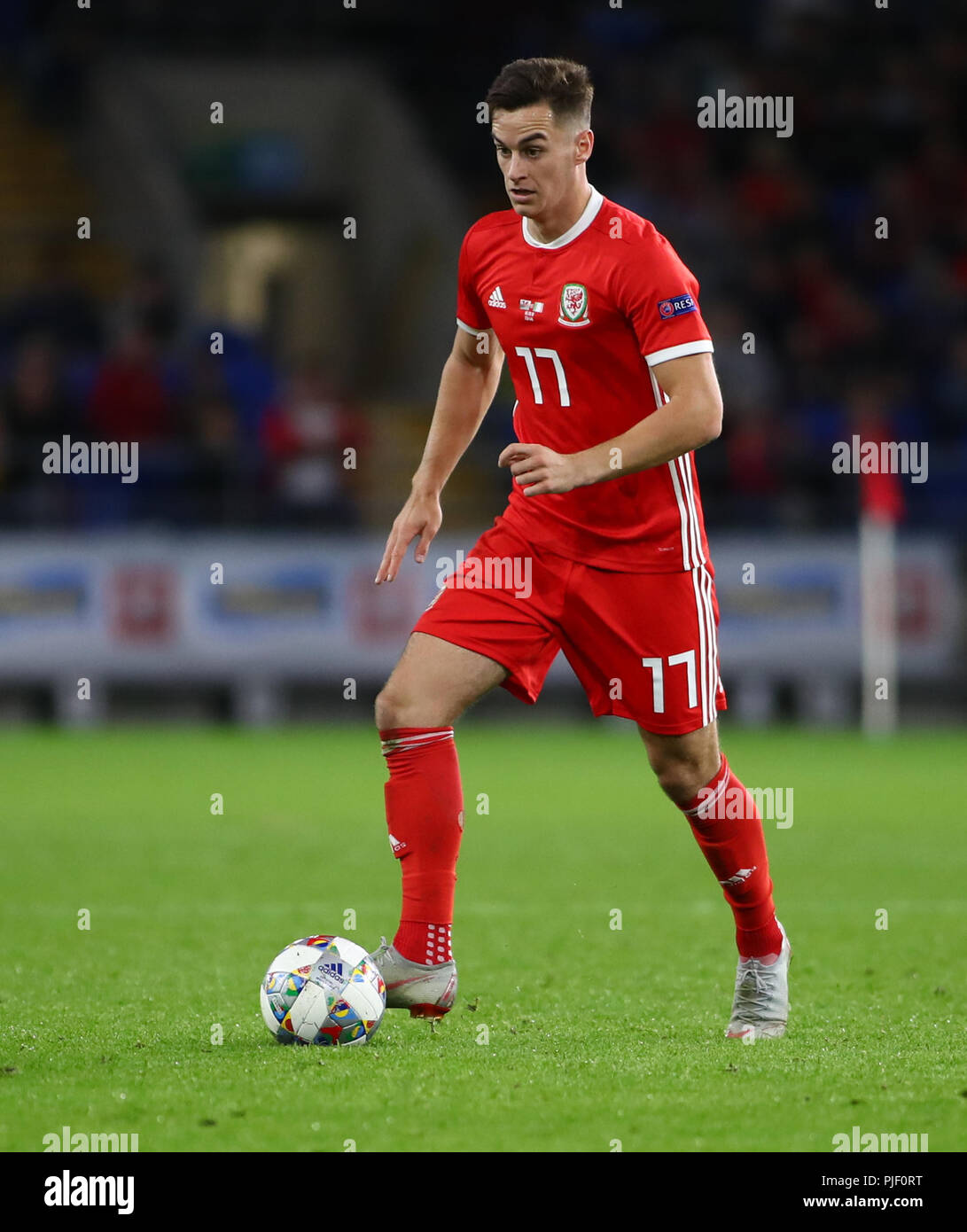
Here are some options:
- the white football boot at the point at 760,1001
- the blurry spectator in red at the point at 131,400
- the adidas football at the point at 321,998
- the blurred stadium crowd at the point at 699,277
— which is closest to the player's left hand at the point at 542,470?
the adidas football at the point at 321,998

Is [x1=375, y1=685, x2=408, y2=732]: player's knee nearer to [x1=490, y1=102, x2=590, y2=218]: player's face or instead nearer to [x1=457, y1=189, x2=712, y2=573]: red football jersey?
[x1=457, y1=189, x2=712, y2=573]: red football jersey

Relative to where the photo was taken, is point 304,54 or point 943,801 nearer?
point 943,801

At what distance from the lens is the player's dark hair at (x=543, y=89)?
4930 mm

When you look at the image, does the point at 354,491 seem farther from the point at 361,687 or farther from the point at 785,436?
the point at 785,436

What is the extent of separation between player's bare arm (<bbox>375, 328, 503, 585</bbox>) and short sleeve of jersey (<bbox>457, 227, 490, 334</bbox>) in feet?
0.10

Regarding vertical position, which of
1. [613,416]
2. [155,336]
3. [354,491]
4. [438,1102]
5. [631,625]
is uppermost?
[155,336]

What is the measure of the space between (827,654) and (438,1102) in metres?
12.7

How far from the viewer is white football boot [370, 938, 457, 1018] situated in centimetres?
510

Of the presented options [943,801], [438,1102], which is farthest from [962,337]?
[438,1102]

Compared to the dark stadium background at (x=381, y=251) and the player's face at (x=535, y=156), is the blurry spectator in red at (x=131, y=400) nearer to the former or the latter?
the dark stadium background at (x=381, y=251)

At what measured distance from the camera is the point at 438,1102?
4152 mm

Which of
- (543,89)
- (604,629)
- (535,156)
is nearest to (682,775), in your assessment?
(604,629)

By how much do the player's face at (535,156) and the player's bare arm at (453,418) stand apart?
1.79 ft

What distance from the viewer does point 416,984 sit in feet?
16.7
